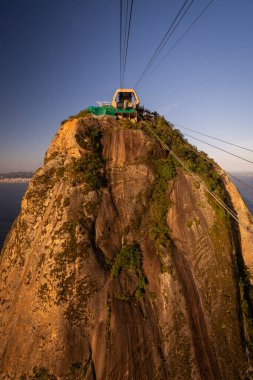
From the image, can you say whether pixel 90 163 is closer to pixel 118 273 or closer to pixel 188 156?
pixel 118 273

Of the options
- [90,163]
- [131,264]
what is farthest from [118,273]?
[90,163]

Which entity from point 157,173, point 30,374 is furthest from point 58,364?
point 157,173

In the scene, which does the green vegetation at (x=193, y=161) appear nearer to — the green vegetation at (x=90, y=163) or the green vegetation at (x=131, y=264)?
the green vegetation at (x=90, y=163)

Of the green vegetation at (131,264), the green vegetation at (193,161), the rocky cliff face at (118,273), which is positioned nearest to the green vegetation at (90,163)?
the rocky cliff face at (118,273)

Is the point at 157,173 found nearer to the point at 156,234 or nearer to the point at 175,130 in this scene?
the point at 156,234

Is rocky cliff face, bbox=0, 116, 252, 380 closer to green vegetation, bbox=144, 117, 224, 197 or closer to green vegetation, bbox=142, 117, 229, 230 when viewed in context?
green vegetation, bbox=142, 117, 229, 230

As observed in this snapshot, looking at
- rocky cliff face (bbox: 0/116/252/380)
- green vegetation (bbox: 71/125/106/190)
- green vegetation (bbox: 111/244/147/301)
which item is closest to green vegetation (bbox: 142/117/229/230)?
rocky cliff face (bbox: 0/116/252/380)
